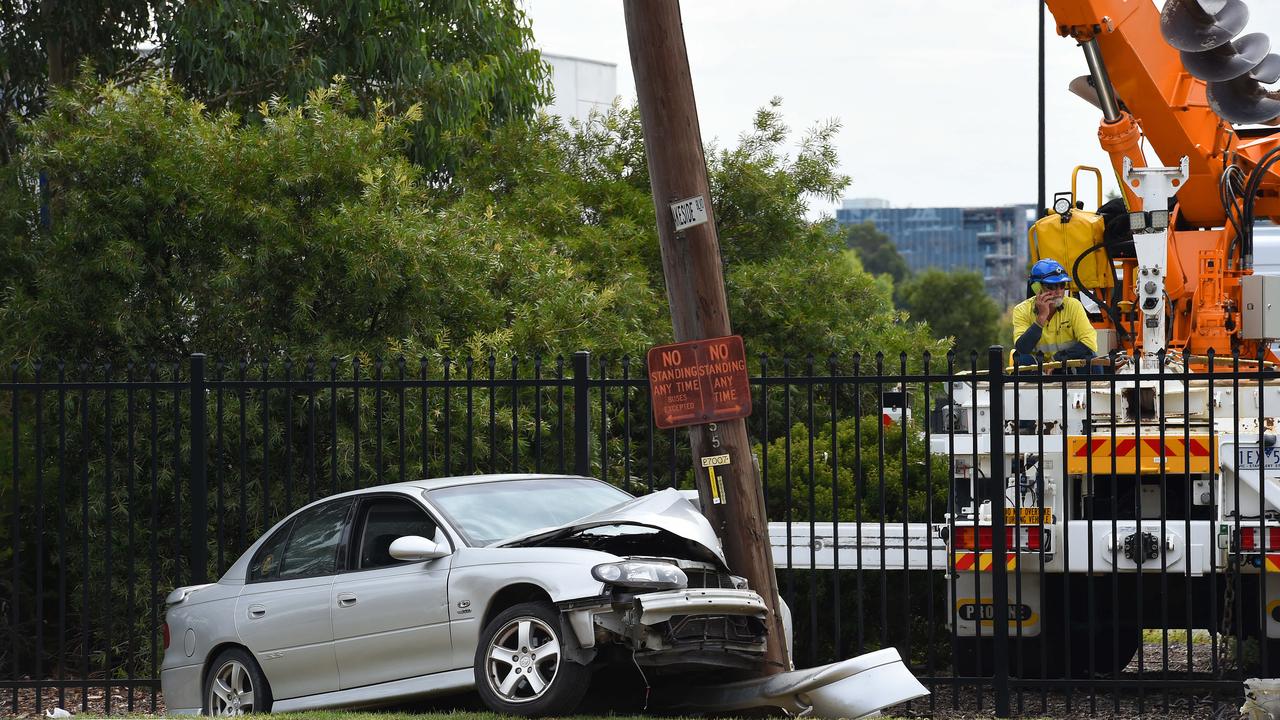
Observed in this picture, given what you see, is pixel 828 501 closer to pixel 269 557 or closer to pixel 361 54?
pixel 269 557

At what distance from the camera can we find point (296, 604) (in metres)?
8.02

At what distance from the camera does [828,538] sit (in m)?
9.52

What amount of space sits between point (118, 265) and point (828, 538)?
19.7 feet

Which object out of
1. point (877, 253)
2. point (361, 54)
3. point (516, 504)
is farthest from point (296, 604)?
point (877, 253)

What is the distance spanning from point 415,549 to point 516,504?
31.3 inches

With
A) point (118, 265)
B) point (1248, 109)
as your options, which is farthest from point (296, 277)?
point (1248, 109)

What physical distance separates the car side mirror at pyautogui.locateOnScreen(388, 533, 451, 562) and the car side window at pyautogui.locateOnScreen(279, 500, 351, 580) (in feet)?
2.47

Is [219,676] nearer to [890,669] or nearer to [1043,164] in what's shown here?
[890,669]

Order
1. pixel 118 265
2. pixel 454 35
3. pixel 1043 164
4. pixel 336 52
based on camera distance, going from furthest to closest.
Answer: pixel 1043 164 → pixel 454 35 → pixel 336 52 → pixel 118 265

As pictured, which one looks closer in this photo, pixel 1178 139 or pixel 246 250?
pixel 1178 139

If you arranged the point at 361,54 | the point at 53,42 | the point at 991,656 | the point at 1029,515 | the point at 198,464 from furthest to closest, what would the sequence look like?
the point at 361,54, the point at 53,42, the point at 991,656, the point at 198,464, the point at 1029,515

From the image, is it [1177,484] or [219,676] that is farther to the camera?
[1177,484]

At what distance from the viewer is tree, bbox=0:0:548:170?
595 inches

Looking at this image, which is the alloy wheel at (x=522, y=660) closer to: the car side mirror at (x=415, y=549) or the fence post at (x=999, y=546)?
the car side mirror at (x=415, y=549)
